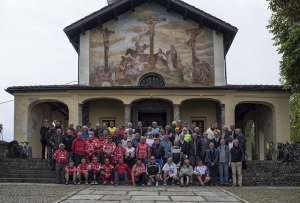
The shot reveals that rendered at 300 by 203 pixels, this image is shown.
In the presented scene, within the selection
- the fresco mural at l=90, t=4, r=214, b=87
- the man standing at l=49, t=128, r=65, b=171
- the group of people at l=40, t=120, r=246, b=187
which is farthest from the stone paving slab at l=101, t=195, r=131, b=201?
the fresco mural at l=90, t=4, r=214, b=87

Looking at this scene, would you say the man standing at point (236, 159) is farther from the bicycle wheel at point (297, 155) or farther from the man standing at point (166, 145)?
the bicycle wheel at point (297, 155)

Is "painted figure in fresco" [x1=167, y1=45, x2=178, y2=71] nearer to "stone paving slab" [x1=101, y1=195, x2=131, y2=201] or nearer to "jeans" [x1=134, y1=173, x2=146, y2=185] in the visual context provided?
"jeans" [x1=134, y1=173, x2=146, y2=185]

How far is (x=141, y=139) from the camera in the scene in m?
14.3

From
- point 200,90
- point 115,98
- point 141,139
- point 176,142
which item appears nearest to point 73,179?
point 141,139

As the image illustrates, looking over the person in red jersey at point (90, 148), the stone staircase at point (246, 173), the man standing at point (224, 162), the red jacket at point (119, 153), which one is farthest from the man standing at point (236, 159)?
the person in red jersey at point (90, 148)

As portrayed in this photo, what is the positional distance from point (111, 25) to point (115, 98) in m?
4.69

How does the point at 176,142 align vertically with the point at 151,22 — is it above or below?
below

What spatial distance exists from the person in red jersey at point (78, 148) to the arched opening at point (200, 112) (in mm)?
9086

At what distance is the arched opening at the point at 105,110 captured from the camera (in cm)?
2250

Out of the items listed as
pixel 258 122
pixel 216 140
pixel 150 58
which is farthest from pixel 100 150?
pixel 258 122

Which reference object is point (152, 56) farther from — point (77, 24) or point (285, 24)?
point (285, 24)

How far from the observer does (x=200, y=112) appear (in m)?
22.6

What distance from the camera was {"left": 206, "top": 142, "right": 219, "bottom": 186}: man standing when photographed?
14.2 metres

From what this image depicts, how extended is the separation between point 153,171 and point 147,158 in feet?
2.40
